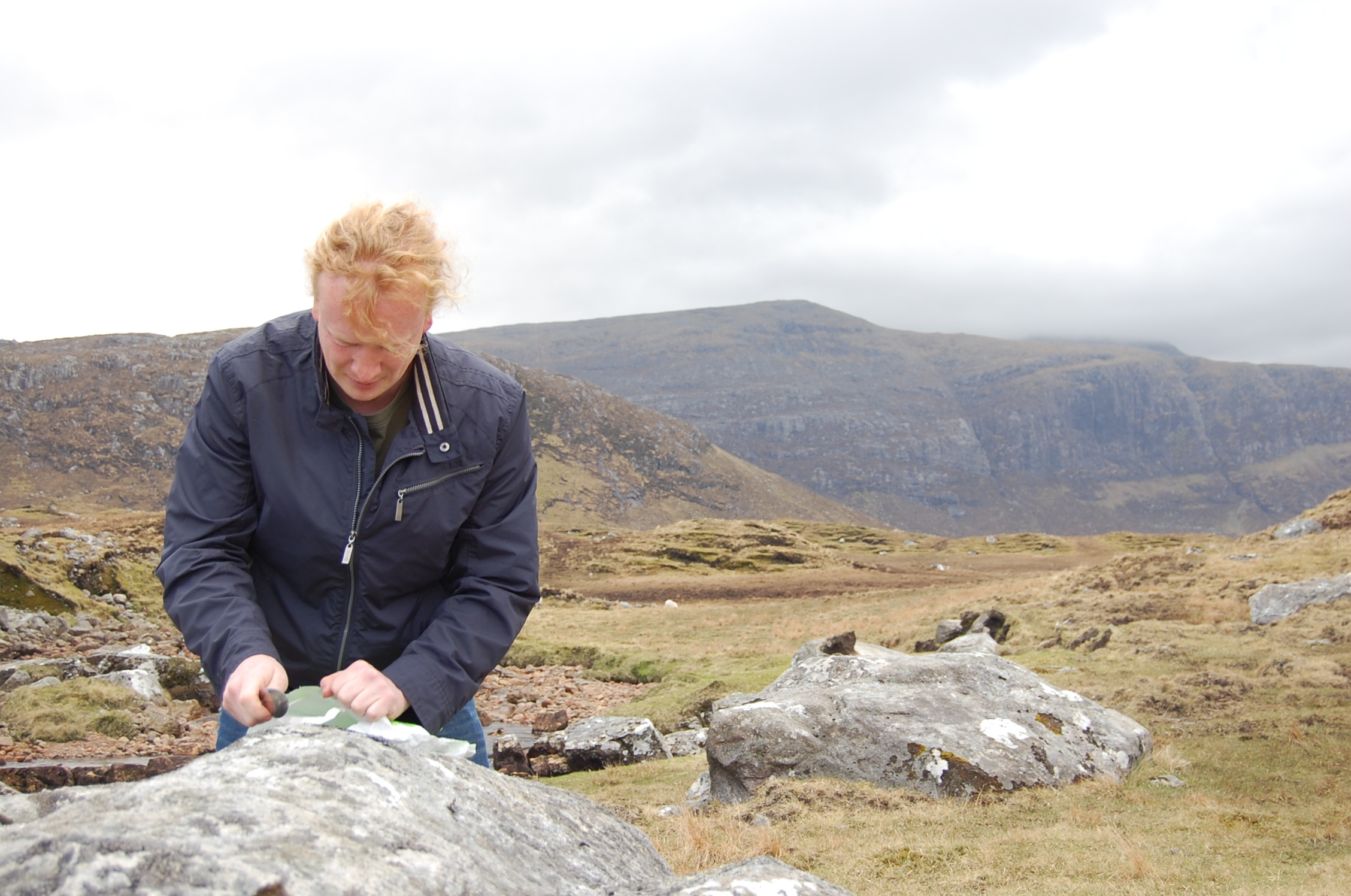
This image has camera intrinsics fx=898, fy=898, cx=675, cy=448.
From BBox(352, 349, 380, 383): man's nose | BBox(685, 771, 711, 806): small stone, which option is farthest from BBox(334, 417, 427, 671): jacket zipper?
BBox(685, 771, 711, 806): small stone

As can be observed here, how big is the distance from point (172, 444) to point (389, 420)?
446ft

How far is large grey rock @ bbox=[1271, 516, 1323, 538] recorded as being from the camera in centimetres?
3291

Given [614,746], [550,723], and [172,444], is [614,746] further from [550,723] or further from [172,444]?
[172,444]

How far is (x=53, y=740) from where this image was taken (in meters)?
12.8

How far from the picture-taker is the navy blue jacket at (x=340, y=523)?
3.54 m

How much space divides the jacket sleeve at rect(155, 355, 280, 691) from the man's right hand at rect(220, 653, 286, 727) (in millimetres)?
90

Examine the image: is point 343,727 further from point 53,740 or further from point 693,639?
point 693,639

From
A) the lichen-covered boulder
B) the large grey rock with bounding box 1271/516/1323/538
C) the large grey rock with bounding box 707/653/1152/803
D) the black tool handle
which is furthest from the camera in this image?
the large grey rock with bounding box 1271/516/1323/538

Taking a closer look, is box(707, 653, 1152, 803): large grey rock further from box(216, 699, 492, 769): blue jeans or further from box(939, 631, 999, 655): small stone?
box(939, 631, 999, 655): small stone

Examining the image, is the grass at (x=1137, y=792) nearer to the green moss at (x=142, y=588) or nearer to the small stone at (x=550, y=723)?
the small stone at (x=550, y=723)

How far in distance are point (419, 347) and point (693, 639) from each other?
27.3 m

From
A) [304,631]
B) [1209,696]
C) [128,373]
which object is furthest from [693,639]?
[128,373]

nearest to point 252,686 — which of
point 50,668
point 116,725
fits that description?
point 116,725

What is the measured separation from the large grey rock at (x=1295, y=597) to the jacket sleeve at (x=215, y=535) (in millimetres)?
20229
